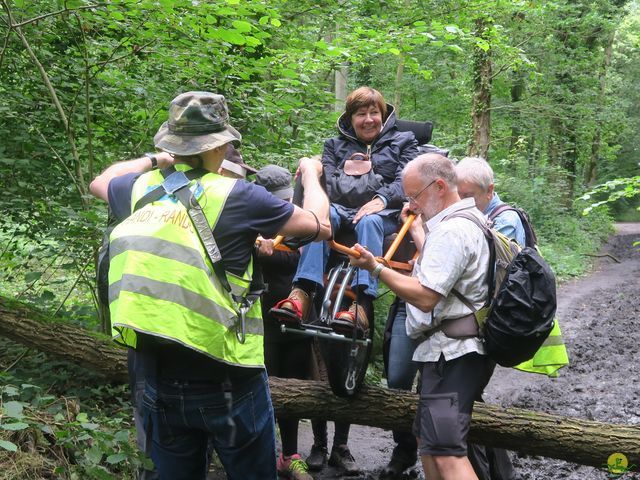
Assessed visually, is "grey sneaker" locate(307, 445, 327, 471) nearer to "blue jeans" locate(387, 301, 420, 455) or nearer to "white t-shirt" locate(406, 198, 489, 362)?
"blue jeans" locate(387, 301, 420, 455)

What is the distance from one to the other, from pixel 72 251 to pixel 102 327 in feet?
2.91

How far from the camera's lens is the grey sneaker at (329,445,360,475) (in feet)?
15.8

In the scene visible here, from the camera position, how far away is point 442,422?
309 centimetres

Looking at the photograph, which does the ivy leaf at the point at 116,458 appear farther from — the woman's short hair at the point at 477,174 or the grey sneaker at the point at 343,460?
the woman's short hair at the point at 477,174

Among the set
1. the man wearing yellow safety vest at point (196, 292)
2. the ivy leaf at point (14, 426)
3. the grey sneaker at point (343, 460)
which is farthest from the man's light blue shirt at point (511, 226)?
the ivy leaf at point (14, 426)

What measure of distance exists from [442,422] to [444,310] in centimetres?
57

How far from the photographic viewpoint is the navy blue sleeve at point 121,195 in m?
2.71

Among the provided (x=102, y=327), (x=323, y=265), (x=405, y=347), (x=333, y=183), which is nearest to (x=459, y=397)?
(x=405, y=347)

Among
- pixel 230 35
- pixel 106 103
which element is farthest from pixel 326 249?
pixel 106 103

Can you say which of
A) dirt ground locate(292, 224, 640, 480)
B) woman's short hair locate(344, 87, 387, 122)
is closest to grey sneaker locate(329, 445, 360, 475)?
dirt ground locate(292, 224, 640, 480)

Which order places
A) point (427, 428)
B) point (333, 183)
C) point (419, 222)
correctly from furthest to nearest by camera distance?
point (333, 183)
point (419, 222)
point (427, 428)

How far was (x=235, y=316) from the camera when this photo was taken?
2.49 meters

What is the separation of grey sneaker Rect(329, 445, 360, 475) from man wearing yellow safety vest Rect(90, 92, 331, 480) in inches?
87.5

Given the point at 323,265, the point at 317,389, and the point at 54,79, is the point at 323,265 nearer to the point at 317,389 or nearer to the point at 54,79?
the point at 317,389
